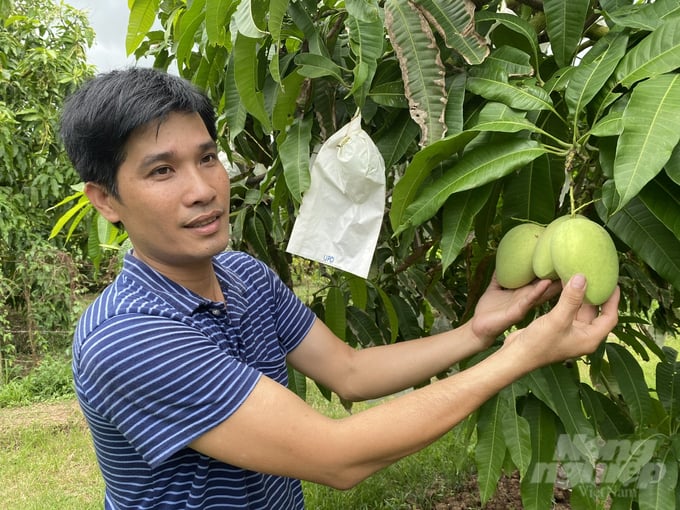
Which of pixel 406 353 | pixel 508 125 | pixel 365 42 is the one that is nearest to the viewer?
pixel 508 125

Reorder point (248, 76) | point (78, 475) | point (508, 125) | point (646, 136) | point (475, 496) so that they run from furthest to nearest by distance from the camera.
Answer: point (78, 475)
point (475, 496)
point (248, 76)
point (508, 125)
point (646, 136)

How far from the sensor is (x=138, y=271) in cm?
122

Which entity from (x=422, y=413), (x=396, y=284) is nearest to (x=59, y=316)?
(x=396, y=284)

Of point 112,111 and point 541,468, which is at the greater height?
point 112,111

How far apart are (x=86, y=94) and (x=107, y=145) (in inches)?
4.6

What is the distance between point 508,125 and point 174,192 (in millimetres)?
549

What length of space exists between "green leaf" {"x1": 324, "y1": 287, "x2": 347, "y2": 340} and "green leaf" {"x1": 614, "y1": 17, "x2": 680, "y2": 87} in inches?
39.0

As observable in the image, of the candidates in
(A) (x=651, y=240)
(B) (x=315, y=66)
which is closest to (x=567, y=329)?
(A) (x=651, y=240)

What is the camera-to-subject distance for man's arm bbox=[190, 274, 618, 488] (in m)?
1.01

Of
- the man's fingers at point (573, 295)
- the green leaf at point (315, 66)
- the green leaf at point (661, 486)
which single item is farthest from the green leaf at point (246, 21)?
the green leaf at point (661, 486)

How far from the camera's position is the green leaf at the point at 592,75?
98 centimetres

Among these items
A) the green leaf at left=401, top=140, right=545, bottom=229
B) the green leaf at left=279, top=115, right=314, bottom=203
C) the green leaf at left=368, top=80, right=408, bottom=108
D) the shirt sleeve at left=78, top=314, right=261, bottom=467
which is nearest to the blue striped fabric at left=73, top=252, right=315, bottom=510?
the shirt sleeve at left=78, top=314, right=261, bottom=467

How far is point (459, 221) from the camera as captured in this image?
1094mm

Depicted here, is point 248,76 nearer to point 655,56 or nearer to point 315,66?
point 315,66
